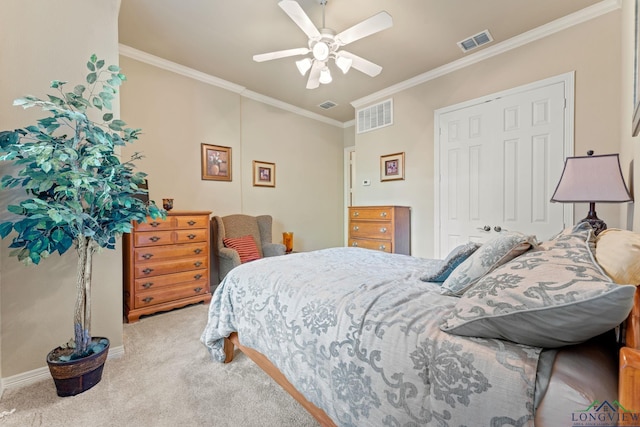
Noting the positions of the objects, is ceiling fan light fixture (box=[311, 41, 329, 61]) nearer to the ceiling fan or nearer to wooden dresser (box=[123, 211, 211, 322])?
the ceiling fan

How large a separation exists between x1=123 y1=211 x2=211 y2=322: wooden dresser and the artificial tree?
1.01 m

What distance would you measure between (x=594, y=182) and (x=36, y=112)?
358 cm

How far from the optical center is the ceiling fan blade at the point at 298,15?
5.95 feet

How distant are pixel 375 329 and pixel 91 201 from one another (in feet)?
5.61

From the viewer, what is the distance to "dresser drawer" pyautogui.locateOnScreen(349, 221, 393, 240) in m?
3.41

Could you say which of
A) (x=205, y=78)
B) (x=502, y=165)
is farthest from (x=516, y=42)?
(x=205, y=78)

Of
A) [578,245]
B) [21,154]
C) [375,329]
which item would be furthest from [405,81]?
[21,154]

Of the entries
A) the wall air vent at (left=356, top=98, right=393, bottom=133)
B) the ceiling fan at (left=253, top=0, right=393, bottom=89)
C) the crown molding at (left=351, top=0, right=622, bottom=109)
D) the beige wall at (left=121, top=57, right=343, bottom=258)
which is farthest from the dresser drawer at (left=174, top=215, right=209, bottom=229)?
the crown molding at (left=351, top=0, right=622, bottom=109)

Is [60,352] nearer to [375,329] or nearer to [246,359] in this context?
[246,359]

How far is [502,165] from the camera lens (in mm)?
2908

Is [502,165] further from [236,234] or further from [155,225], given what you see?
[155,225]

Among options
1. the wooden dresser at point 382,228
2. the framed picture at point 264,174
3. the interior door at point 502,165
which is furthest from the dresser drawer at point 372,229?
the framed picture at point 264,174

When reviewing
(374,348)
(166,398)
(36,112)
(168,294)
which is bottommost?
(166,398)

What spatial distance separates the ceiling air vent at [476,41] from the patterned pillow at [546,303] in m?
2.75
